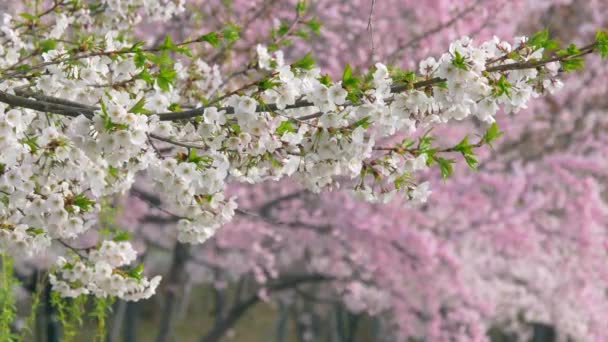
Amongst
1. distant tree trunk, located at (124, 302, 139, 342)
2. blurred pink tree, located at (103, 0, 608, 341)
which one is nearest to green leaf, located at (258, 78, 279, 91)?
blurred pink tree, located at (103, 0, 608, 341)

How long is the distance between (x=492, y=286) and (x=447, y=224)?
9.92 feet

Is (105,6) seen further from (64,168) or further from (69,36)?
(64,168)

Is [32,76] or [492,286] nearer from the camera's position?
[32,76]

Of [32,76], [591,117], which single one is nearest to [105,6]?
[32,76]

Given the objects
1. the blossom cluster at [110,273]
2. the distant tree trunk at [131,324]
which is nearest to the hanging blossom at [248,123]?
the blossom cluster at [110,273]

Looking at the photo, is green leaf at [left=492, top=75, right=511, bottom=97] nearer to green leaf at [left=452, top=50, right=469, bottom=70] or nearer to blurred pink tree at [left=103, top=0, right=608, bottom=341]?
green leaf at [left=452, top=50, right=469, bottom=70]

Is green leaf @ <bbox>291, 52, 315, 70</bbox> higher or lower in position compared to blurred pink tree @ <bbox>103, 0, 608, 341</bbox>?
lower

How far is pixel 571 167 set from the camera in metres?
13.5

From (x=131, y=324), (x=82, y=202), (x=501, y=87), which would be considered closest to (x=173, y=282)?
(x=131, y=324)

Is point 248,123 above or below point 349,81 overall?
below

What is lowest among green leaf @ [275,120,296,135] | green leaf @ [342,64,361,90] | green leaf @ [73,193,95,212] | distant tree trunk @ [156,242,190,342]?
green leaf @ [73,193,95,212]

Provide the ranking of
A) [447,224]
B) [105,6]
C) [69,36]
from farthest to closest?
[447,224] < [69,36] < [105,6]

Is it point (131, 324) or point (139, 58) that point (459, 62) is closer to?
point (139, 58)

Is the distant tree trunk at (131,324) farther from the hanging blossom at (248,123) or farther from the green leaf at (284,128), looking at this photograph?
the green leaf at (284,128)
